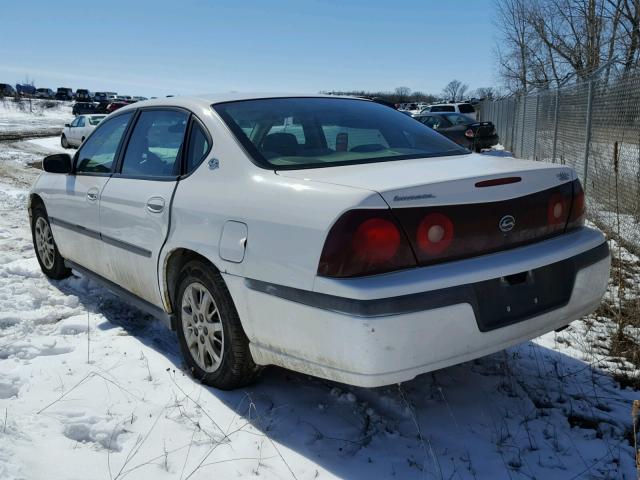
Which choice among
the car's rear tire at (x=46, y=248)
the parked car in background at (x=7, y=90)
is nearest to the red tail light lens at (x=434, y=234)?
the car's rear tire at (x=46, y=248)

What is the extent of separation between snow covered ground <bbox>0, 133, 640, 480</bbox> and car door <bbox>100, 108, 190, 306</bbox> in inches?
18.2

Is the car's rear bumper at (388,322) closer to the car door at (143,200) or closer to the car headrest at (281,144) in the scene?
the car headrest at (281,144)

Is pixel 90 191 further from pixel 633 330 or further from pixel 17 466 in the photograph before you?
pixel 633 330

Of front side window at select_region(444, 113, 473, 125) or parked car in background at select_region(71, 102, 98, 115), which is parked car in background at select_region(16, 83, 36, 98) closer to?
parked car in background at select_region(71, 102, 98, 115)

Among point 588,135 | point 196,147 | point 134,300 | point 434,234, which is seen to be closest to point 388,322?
point 434,234

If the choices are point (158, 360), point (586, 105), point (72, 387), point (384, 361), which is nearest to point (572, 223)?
point (384, 361)

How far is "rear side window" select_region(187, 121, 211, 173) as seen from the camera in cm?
322

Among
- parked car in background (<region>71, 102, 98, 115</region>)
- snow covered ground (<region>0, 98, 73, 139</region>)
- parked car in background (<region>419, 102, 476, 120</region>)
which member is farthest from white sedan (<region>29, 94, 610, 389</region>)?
snow covered ground (<region>0, 98, 73, 139</region>)

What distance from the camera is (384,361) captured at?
230 centimetres

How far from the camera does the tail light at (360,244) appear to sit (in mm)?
2336

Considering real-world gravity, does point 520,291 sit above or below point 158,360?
above

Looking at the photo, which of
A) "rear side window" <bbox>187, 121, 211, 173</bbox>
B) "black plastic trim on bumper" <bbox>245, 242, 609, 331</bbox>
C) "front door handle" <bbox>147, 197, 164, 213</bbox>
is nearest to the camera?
"black plastic trim on bumper" <bbox>245, 242, 609, 331</bbox>

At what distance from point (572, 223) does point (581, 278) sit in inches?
12.1

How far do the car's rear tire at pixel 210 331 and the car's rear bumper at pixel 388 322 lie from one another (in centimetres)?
16
